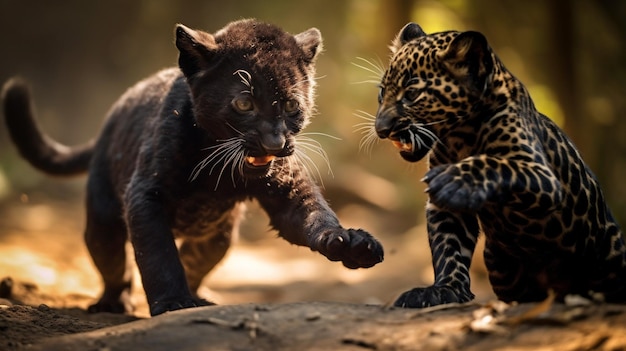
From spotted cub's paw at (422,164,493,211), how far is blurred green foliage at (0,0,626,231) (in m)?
5.71

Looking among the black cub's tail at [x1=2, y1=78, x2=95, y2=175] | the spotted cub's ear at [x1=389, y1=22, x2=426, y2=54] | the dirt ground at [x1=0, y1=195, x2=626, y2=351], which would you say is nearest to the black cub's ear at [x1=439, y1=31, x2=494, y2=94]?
the spotted cub's ear at [x1=389, y1=22, x2=426, y2=54]

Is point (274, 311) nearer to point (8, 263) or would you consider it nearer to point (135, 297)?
point (135, 297)

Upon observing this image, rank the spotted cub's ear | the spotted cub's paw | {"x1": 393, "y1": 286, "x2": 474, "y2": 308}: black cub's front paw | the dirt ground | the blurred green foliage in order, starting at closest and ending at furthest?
the dirt ground < the spotted cub's paw < {"x1": 393, "y1": 286, "x2": 474, "y2": 308}: black cub's front paw < the spotted cub's ear < the blurred green foliage

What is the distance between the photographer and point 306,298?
10016mm

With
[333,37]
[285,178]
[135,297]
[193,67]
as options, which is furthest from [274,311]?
[333,37]

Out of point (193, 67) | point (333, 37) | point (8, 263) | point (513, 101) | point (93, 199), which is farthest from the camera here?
point (333, 37)

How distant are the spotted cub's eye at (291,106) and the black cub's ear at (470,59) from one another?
142cm

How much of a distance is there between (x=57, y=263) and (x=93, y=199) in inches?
114

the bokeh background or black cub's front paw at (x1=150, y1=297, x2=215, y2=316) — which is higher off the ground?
the bokeh background

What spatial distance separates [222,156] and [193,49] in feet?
2.81

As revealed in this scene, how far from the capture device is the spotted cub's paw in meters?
4.43

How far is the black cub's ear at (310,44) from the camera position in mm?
6698

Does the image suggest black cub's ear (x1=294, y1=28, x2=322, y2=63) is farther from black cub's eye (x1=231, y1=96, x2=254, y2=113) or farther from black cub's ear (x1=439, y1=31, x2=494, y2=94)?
black cub's ear (x1=439, y1=31, x2=494, y2=94)

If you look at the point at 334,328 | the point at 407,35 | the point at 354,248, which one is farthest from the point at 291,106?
the point at 334,328
